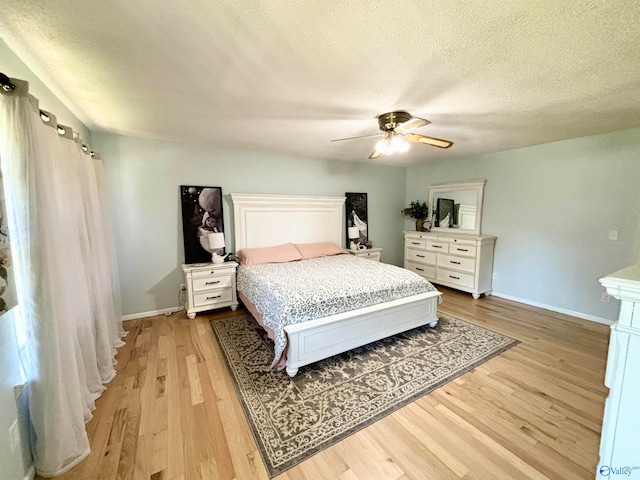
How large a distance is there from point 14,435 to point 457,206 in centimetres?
530

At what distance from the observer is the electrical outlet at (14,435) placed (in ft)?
3.96

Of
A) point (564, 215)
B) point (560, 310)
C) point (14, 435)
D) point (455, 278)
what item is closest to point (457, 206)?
point (455, 278)

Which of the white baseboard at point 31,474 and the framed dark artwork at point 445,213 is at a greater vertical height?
the framed dark artwork at point 445,213

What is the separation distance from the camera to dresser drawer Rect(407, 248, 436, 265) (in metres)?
4.59

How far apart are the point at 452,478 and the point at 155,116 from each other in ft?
11.5

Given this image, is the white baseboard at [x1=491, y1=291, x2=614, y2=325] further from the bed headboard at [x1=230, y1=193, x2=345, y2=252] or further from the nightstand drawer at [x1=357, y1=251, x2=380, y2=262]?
the bed headboard at [x1=230, y1=193, x2=345, y2=252]

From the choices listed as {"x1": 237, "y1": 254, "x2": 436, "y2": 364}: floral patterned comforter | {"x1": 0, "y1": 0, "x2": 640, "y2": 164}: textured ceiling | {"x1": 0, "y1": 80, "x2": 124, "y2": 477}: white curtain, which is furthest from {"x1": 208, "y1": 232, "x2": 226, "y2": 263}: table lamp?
{"x1": 0, "y1": 80, "x2": 124, "y2": 477}: white curtain

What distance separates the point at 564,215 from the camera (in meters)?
3.38

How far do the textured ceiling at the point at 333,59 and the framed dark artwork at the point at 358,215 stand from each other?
2.21 meters

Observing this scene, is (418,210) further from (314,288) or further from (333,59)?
(333,59)

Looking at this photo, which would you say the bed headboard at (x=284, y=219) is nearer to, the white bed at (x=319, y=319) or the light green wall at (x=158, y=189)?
the white bed at (x=319, y=319)

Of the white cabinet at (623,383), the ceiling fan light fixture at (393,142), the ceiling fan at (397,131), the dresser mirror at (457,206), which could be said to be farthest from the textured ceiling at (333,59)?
the dresser mirror at (457,206)

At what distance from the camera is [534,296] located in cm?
371

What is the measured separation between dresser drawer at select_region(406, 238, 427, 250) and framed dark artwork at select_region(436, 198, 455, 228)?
47 centimetres
